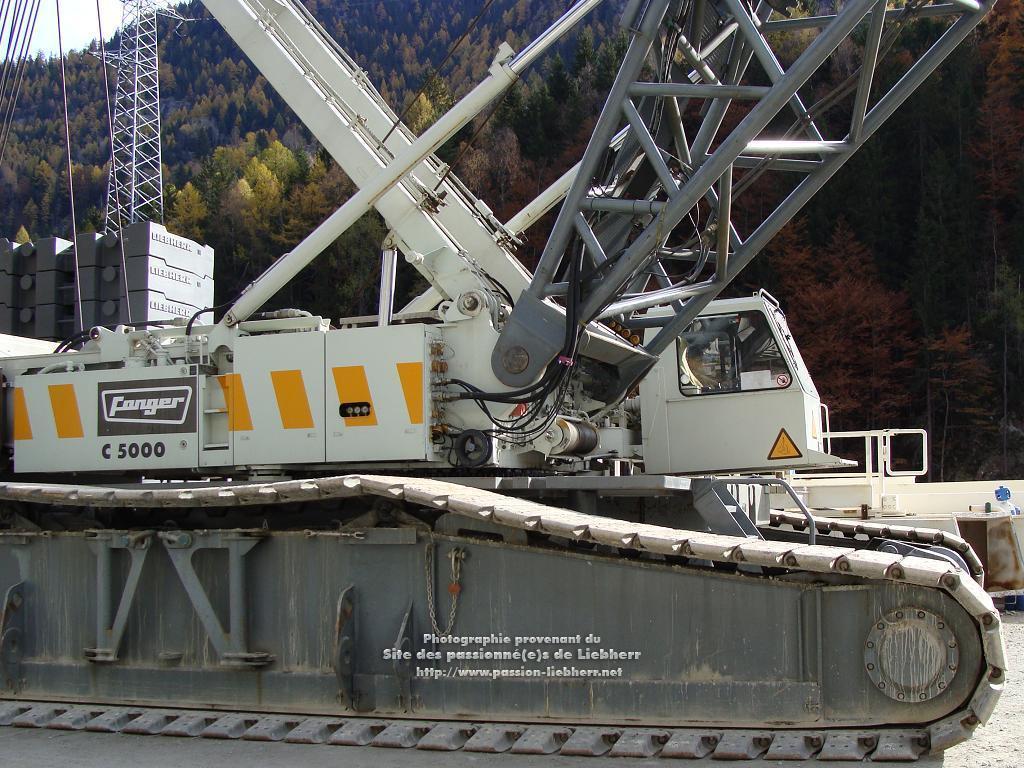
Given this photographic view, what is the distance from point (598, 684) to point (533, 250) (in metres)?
30.7

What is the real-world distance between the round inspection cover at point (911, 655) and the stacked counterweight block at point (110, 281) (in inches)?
679

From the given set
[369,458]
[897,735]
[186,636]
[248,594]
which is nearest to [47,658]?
[186,636]

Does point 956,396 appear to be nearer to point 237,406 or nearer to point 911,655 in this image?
point 237,406

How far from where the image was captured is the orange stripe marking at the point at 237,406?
310 inches

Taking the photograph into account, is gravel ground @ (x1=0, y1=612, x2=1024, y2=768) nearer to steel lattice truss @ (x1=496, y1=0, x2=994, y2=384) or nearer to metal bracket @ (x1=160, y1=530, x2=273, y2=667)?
metal bracket @ (x1=160, y1=530, x2=273, y2=667)

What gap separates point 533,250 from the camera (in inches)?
1427

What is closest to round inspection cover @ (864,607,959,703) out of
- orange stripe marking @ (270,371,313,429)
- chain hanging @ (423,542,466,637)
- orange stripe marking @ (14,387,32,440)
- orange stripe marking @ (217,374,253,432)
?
chain hanging @ (423,542,466,637)

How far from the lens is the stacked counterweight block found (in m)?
21.1

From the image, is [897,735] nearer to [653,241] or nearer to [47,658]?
[653,241]

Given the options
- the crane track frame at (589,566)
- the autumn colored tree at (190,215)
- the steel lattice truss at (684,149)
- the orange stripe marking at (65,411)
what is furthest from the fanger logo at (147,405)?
the autumn colored tree at (190,215)

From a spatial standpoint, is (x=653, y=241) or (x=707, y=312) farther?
(x=707, y=312)

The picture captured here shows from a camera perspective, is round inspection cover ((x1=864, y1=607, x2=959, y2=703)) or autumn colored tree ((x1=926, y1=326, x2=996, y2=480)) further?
autumn colored tree ((x1=926, y1=326, x2=996, y2=480))

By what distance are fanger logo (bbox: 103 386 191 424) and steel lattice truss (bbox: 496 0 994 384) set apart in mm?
2518

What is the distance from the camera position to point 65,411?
8477mm
